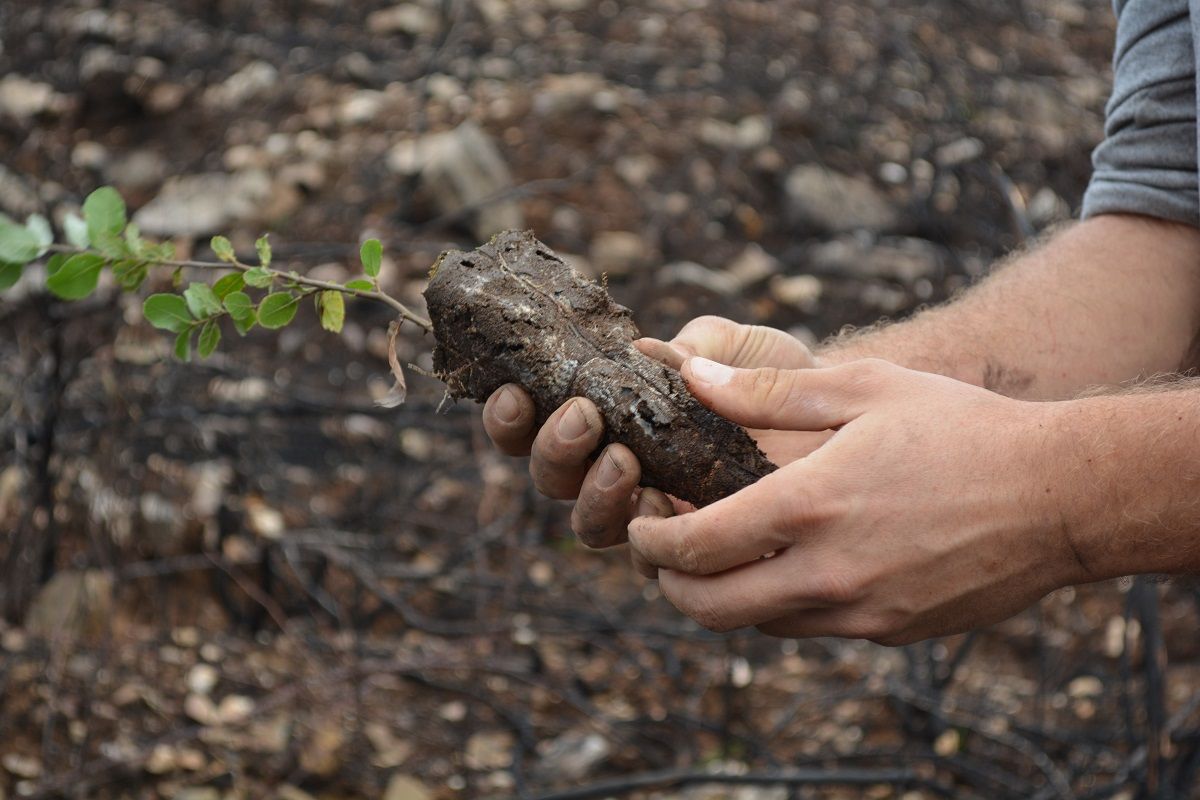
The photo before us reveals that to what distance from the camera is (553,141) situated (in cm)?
543

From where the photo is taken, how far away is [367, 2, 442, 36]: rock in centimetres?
608

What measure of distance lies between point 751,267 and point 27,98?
3.16m

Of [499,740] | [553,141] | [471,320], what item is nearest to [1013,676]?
[499,740]

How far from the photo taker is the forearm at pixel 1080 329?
1857mm

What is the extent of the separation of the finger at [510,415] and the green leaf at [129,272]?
0.51 metres

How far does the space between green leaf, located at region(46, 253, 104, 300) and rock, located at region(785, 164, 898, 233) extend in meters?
4.18

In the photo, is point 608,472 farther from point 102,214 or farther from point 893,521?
point 102,214

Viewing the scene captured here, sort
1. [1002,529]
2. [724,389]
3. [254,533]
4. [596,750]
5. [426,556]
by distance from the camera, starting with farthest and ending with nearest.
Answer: [426,556] < [254,533] < [596,750] < [724,389] < [1002,529]

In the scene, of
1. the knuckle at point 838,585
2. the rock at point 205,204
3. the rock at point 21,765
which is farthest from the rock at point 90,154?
the knuckle at point 838,585

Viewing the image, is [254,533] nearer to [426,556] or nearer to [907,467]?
[426,556]

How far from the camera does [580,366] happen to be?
5.08 feet

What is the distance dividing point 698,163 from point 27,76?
298 centimetres

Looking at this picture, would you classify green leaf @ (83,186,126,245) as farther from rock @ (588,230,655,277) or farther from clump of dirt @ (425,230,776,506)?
rock @ (588,230,655,277)

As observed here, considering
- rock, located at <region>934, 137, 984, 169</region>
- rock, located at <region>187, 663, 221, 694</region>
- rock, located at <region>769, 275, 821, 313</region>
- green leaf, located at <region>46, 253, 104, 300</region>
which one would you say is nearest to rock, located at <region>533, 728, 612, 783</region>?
rock, located at <region>187, 663, 221, 694</region>
